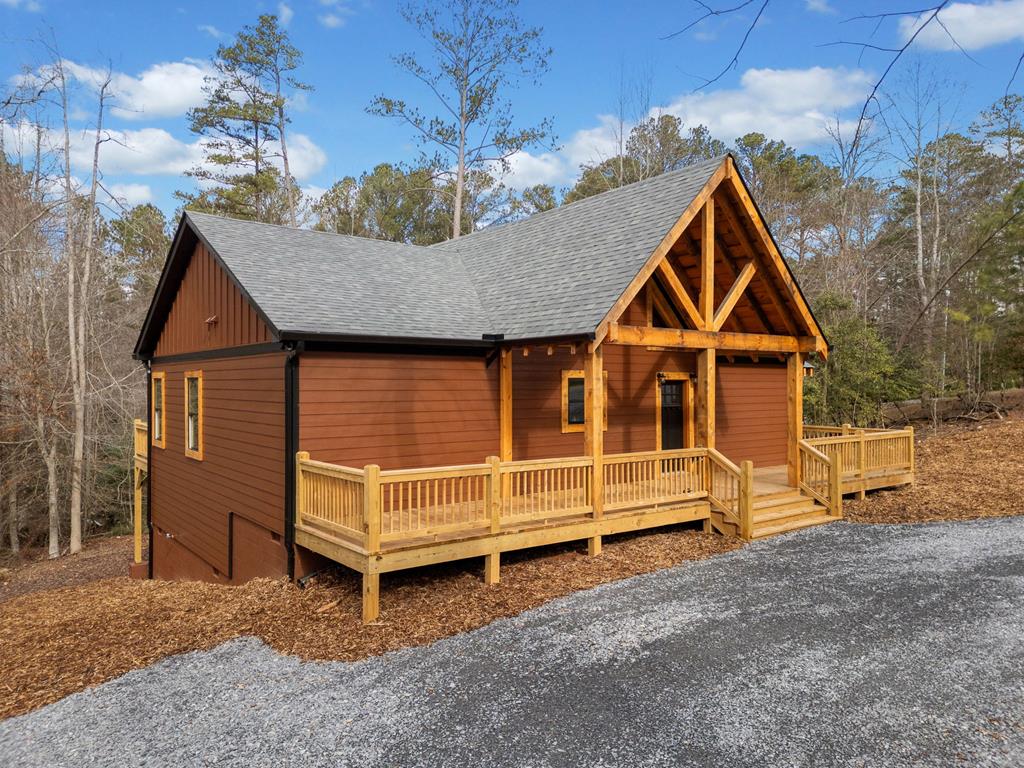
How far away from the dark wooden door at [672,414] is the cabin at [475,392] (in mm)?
49

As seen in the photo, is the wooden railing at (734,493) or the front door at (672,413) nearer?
the wooden railing at (734,493)

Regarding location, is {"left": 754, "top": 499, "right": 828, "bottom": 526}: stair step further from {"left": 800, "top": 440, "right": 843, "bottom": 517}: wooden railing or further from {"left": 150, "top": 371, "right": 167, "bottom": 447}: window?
{"left": 150, "top": 371, "right": 167, "bottom": 447}: window

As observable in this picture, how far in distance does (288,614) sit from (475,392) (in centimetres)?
456

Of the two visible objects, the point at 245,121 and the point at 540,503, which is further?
the point at 245,121

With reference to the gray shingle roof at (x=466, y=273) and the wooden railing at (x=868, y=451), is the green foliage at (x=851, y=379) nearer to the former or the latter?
the wooden railing at (x=868, y=451)

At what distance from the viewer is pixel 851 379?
61.0 feet

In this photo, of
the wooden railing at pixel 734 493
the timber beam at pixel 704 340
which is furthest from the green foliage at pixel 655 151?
the wooden railing at pixel 734 493

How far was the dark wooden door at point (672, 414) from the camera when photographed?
13.2 meters

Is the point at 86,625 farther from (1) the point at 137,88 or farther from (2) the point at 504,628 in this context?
(1) the point at 137,88

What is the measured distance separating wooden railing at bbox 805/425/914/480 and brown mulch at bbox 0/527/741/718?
11.5 feet

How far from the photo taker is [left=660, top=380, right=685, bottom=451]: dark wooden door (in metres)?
13.2

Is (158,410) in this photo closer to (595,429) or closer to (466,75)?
(595,429)

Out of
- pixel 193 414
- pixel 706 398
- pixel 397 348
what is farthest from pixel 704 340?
pixel 193 414

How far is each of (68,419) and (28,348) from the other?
262 centimetres
